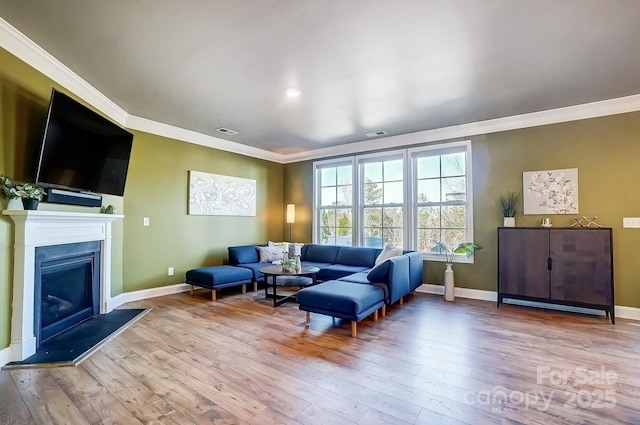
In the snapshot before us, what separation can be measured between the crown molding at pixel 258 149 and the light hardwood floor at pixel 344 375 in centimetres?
260

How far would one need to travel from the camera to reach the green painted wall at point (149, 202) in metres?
2.61

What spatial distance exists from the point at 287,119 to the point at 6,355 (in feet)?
12.5

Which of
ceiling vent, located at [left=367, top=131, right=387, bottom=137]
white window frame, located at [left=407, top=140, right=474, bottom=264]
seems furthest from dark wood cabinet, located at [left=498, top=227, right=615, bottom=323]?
ceiling vent, located at [left=367, top=131, right=387, bottom=137]

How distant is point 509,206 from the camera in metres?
4.44

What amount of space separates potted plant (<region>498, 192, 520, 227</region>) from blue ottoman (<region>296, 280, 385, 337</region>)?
2.21 meters

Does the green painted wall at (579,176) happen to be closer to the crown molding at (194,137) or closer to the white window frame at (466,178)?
the white window frame at (466,178)

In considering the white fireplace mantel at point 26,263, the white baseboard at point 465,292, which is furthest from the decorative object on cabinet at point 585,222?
the white fireplace mantel at point 26,263

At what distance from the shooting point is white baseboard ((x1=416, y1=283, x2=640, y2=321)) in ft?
12.4

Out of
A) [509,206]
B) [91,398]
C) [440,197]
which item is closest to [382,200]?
[440,197]

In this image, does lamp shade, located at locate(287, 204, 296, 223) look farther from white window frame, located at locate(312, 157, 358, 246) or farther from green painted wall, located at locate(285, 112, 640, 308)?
green painted wall, located at locate(285, 112, 640, 308)

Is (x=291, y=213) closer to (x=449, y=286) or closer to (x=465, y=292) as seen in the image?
(x=449, y=286)

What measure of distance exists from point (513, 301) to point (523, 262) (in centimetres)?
72

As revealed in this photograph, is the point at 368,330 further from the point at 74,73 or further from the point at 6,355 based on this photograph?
the point at 74,73

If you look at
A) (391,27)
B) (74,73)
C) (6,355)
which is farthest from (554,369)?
(74,73)
